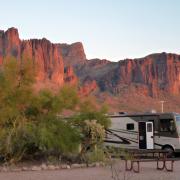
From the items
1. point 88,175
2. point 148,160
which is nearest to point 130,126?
point 148,160

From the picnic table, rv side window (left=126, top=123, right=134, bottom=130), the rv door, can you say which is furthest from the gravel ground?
rv side window (left=126, top=123, right=134, bottom=130)

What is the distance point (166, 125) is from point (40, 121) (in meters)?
9.59

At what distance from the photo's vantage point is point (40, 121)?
22.4 m

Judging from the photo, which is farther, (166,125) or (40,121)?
(166,125)

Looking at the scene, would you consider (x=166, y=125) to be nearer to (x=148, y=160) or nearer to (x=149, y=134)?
(x=149, y=134)

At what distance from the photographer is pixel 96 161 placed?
73.4 ft

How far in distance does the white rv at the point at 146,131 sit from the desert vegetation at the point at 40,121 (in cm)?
630

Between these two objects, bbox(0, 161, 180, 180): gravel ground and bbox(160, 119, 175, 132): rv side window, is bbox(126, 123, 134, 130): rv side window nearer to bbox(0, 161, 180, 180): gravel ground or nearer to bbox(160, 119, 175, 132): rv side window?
bbox(160, 119, 175, 132): rv side window

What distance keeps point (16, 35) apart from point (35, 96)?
11311cm

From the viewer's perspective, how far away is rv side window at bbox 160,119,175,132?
2850cm

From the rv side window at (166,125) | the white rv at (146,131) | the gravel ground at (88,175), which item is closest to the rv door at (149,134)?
the white rv at (146,131)

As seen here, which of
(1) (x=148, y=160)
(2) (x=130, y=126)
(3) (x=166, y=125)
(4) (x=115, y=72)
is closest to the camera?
(1) (x=148, y=160)

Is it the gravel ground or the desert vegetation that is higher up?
the desert vegetation

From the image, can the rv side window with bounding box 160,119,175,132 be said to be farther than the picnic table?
Yes
